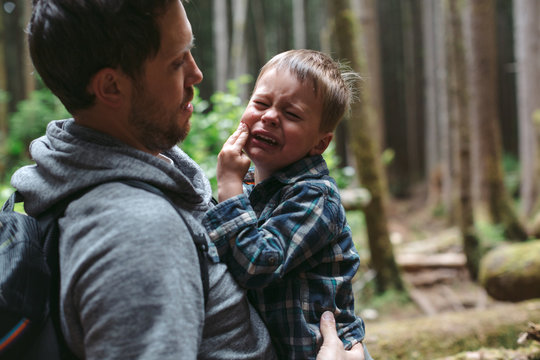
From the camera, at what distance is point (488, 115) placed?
762 cm

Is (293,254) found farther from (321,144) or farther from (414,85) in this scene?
(414,85)

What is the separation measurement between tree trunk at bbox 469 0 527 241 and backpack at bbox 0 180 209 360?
24.8ft

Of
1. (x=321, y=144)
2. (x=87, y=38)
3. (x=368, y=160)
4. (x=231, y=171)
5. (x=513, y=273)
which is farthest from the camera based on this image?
(x=368, y=160)

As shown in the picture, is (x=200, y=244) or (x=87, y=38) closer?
(x=87, y=38)

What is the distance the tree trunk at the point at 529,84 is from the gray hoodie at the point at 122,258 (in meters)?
8.83

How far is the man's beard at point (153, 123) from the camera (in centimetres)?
120

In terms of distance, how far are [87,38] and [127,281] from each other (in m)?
0.56

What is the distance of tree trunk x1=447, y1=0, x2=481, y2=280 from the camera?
6.70 m

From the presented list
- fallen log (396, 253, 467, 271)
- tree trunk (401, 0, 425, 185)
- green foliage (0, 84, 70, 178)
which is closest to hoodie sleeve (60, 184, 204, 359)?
green foliage (0, 84, 70, 178)

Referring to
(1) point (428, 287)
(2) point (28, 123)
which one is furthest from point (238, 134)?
(1) point (428, 287)

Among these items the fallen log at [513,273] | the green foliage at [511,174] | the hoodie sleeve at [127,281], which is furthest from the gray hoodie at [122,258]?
the green foliage at [511,174]

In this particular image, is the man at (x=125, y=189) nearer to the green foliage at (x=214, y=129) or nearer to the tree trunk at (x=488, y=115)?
the green foliage at (x=214, y=129)

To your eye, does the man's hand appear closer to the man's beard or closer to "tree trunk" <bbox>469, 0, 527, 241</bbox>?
the man's beard

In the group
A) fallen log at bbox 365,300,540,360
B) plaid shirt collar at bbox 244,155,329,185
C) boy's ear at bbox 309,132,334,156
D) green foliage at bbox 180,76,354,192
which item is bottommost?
fallen log at bbox 365,300,540,360
